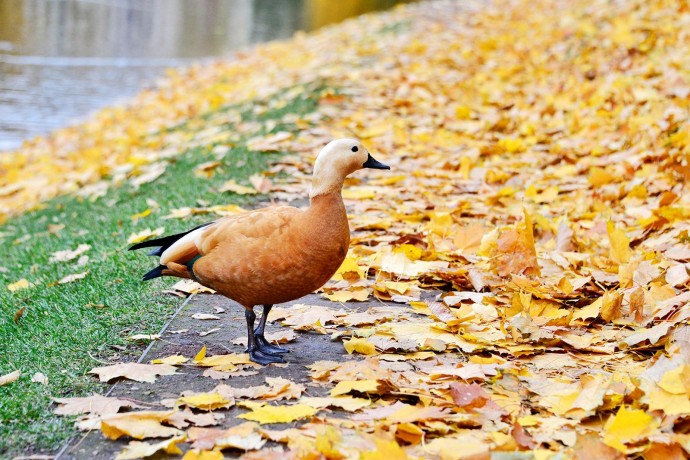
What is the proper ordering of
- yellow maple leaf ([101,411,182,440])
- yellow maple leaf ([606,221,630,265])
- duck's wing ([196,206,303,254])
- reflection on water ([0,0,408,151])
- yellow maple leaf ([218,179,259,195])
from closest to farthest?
yellow maple leaf ([101,411,182,440])
duck's wing ([196,206,303,254])
yellow maple leaf ([606,221,630,265])
yellow maple leaf ([218,179,259,195])
reflection on water ([0,0,408,151])

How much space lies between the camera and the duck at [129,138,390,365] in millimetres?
2887

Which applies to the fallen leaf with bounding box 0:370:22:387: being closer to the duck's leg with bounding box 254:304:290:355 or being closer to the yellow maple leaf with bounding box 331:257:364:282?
the duck's leg with bounding box 254:304:290:355

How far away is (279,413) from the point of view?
2529 mm

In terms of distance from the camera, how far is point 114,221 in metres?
5.43

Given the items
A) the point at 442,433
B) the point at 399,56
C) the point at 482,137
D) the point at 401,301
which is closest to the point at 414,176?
the point at 482,137

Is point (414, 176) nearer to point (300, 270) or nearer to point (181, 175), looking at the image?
point (181, 175)

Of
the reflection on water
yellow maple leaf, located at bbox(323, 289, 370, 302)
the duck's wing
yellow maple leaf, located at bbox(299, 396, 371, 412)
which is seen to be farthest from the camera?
the reflection on water

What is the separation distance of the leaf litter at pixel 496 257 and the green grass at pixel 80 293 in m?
0.18

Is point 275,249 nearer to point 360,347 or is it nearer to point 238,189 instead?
point 360,347

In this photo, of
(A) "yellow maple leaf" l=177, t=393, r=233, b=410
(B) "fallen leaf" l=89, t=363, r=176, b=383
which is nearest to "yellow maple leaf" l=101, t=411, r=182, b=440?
(A) "yellow maple leaf" l=177, t=393, r=233, b=410

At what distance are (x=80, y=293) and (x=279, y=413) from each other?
1.77 m

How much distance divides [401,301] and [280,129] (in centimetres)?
376

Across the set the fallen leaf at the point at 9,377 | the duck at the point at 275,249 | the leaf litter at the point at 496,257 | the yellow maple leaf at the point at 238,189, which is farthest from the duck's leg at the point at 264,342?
the yellow maple leaf at the point at 238,189

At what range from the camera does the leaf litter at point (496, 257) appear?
2432mm
